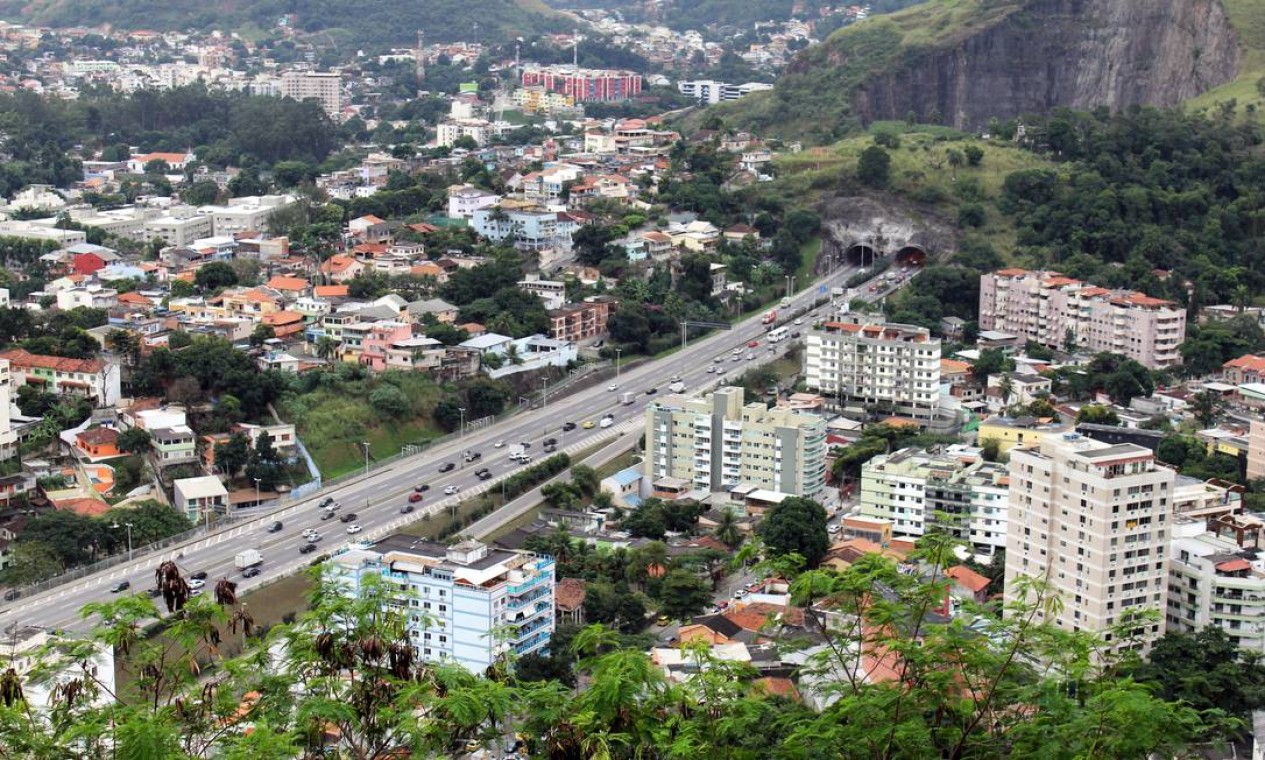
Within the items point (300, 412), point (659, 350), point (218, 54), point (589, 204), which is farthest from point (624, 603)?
point (218, 54)

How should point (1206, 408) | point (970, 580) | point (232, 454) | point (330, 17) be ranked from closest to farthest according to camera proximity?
point (970, 580), point (232, 454), point (1206, 408), point (330, 17)

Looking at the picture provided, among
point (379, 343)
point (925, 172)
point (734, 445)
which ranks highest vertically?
point (925, 172)

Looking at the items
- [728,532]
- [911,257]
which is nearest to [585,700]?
[728,532]

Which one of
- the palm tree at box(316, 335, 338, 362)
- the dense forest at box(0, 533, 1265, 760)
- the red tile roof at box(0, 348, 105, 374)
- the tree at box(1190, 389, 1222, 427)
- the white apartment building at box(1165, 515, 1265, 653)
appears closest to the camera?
the dense forest at box(0, 533, 1265, 760)

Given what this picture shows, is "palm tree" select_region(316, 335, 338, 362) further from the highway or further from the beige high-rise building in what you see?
the beige high-rise building

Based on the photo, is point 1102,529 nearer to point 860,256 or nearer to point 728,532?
point 728,532

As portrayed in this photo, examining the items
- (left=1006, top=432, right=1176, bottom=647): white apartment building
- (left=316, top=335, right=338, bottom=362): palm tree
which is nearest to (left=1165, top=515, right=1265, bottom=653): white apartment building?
(left=1006, top=432, right=1176, bottom=647): white apartment building

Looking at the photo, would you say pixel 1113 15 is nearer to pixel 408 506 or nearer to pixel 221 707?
pixel 408 506
